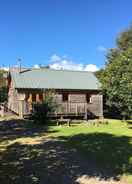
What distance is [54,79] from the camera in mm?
31828

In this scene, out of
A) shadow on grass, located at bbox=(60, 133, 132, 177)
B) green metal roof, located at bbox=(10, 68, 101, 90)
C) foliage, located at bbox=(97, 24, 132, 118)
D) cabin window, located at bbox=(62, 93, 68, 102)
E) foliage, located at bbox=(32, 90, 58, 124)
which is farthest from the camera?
cabin window, located at bbox=(62, 93, 68, 102)

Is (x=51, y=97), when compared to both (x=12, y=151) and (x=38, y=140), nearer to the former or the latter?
(x=38, y=140)

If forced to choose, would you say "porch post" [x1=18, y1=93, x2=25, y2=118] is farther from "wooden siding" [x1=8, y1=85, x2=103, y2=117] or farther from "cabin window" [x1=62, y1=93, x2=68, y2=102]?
"cabin window" [x1=62, y1=93, x2=68, y2=102]

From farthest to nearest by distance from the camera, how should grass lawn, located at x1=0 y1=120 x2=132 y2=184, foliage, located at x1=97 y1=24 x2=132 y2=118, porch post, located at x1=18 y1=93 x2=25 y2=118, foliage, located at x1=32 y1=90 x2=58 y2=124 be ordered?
porch post, located at x1=18 y1=93 x2=25 y2=118 → foliage, located at x1=32 y1=90 x2=58 y2=124 → foliage, located at x1=97 y1=24 x2=132 y2=118 → grass lawn, located at x1=0 y1=120 x2=132 y2=184

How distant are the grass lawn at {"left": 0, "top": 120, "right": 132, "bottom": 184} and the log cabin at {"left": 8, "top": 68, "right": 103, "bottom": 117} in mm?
12797

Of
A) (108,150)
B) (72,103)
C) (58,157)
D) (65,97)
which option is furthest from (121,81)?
(58,157)

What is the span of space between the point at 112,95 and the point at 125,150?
1093cm

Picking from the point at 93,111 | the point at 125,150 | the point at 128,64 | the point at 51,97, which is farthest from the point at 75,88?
the point at 125,150

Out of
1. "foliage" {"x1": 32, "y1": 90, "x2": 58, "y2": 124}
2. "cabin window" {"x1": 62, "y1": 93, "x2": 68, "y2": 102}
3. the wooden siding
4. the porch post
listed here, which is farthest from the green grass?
"cabin window" {"x1": 62, "y1": 93, "x2": 68, "y2": 102}

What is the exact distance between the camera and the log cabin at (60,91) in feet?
95.6

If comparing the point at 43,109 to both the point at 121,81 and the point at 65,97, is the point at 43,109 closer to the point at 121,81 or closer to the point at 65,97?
the point at 121,81

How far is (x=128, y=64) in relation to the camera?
21.9 metres

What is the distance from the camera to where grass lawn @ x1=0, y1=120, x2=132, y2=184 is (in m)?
8.66

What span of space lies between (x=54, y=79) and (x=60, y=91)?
86.1 inches
